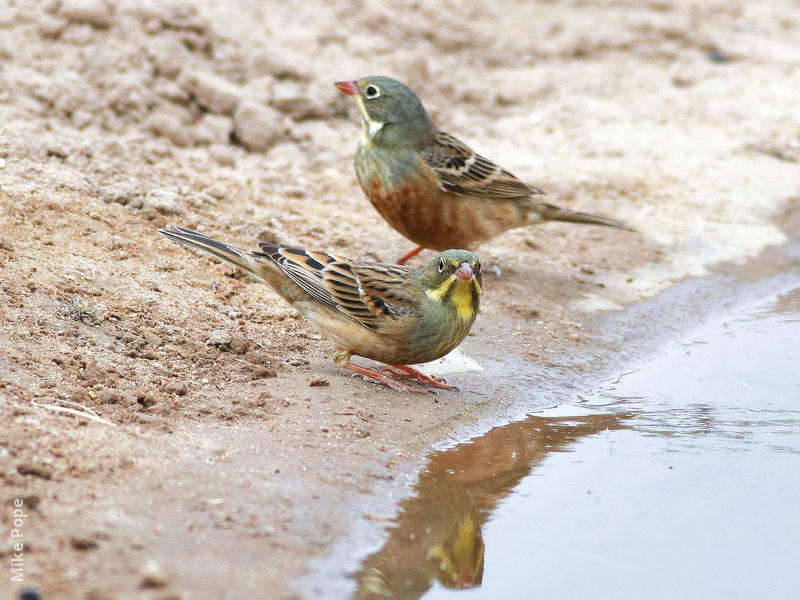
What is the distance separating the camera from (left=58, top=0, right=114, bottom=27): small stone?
34.4 feet

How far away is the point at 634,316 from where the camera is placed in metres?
8.54

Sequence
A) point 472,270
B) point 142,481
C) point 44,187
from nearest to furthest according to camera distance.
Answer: point 142,481 < point 472,270 < point 44,187

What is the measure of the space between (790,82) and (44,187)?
964cm

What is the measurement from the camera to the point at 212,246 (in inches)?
278

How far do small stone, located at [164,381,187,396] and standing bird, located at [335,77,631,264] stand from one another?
2933 mm

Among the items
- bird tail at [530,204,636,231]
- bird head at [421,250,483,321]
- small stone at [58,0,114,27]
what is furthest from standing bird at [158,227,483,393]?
small stone at [58,0,114,27]

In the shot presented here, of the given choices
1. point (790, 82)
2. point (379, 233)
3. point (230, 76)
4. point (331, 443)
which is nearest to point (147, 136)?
point (230, 76)

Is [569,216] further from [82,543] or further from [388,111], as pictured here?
[82,543]

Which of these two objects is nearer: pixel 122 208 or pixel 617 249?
pixel 122 208

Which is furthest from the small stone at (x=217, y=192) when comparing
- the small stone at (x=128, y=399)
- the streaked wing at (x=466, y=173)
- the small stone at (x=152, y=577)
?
the small stone at (x=152, y=577)

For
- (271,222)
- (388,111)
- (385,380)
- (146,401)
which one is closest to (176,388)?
Answer: (146,401)

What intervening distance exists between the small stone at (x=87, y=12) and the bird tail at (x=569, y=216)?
183 inches

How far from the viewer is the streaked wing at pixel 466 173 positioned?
8.77 metres

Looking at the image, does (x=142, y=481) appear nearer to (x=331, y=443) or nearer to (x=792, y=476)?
(x=331, y=443)
